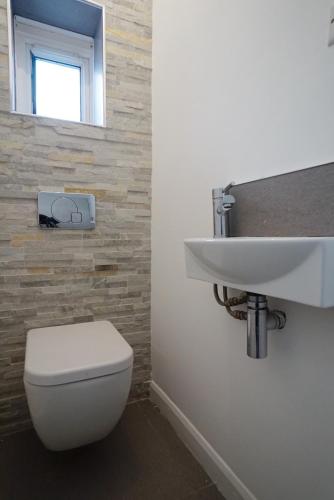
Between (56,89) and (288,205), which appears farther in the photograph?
(56,89)

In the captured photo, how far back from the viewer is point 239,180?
0.89 m

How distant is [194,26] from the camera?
109 cm

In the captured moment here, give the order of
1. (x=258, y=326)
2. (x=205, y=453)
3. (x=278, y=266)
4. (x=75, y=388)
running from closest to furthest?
(x=278, y=266) → (x=258, y=326) → (x=75, y=388) → (x=205, y=453)

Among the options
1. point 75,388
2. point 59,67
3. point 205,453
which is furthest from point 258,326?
point 59,67

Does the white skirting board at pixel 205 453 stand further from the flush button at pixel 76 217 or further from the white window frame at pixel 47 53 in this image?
the white window frame at pixel 47 53

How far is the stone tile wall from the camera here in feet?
3.96

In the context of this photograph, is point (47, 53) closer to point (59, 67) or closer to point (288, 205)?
point (59, 67)

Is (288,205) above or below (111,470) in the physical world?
above

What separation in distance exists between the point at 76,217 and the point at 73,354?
24.5 inches

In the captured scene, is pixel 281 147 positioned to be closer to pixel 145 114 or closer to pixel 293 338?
pixel 293 338

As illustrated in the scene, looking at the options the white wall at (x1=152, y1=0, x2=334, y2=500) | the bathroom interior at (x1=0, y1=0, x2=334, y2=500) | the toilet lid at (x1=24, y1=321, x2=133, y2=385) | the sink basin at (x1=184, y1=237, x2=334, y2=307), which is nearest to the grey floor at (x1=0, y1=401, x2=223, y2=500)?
the bathroom interior at (x1=0, y1=0, x2=334, y2=500)

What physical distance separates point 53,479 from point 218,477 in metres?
0.60

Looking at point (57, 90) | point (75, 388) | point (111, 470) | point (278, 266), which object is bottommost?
point (111, 470)

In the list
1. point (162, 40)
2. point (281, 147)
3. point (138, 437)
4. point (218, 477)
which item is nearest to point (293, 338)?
point (281, 147)
